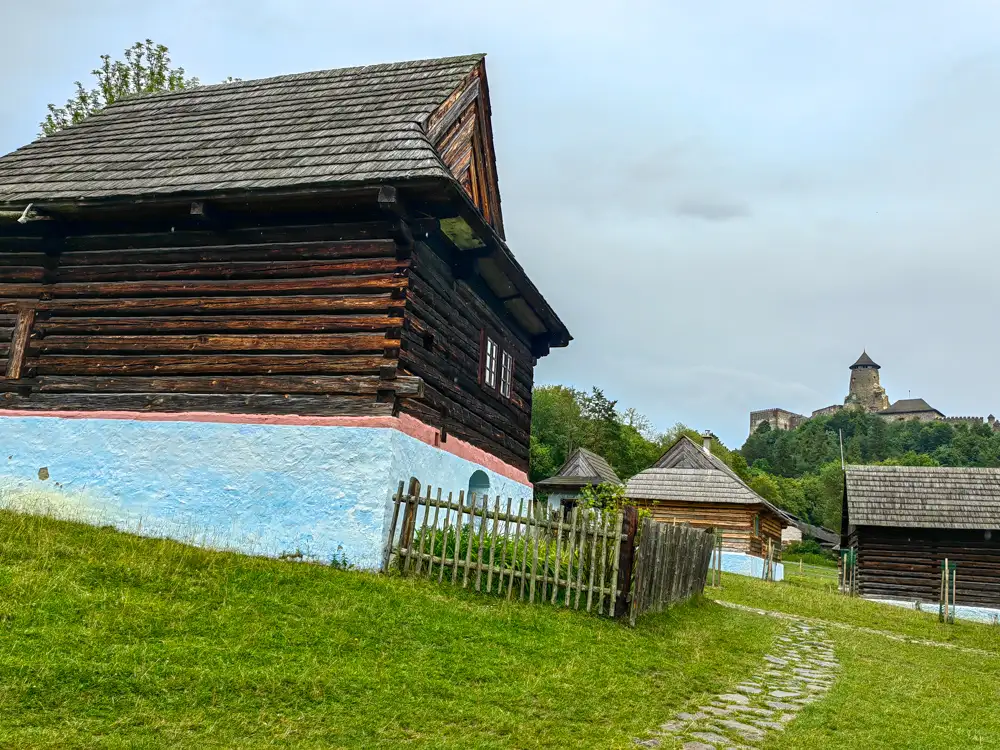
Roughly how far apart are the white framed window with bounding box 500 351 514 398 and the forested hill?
4088cm

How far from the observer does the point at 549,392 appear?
6406cm

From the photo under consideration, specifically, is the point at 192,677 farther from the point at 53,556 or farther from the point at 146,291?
the point at 146,291

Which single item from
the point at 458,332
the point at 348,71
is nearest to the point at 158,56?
the point at 348,71

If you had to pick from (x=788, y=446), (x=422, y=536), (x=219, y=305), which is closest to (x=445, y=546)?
(x=422, y=536)

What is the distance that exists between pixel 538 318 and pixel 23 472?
26.8 feet

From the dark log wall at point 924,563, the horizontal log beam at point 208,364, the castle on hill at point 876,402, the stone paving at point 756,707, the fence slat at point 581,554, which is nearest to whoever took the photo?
the stone paving at point 756,707

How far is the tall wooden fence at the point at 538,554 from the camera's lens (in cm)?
804

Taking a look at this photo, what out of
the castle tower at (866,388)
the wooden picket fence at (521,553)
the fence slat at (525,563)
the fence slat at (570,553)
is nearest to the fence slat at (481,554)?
the wooden picket fence at (521,553)

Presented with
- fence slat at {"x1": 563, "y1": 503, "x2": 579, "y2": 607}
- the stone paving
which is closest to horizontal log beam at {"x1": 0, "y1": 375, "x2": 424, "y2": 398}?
fence slat at {"x1": 563, "y1": 503, "x2": 579, "y2": 607}

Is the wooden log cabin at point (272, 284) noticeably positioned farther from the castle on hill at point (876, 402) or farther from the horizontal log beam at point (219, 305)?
the castle on hill at point (876, 402)

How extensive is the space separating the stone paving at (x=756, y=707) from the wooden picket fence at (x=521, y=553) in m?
1.82

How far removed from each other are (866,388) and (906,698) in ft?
439

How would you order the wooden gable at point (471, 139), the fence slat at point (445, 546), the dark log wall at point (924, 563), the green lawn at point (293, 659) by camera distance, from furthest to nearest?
the dark log wall at point (924, 563) → the wooden gable at point (471, 139) → the fence slat at point (445, 546) → the green lawn at point (293, 659)

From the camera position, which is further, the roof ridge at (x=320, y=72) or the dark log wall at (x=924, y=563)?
the dark log wall at (x=924, y=563)
